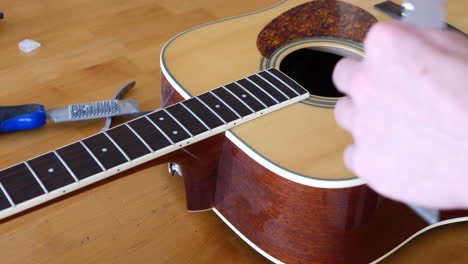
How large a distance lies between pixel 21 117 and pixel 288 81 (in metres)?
0.44

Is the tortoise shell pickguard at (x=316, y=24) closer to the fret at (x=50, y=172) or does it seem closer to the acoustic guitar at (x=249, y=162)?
the acoustic guitar at (x=249, y=162)

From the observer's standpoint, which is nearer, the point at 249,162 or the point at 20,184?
the point at 20,184

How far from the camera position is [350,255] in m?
0.67

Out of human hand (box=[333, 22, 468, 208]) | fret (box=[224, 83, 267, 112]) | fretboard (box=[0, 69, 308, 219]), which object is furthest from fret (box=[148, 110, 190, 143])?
human hand (box=[333, 22, 468, 208])

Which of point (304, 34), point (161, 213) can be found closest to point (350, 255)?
point (161, 213)

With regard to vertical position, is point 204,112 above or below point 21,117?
above

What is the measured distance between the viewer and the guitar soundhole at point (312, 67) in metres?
0.85

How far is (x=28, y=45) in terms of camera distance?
40.1 inches

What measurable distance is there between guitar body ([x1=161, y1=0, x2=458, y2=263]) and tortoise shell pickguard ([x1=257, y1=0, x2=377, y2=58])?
1.1 inches

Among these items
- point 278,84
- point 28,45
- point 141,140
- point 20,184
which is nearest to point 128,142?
point 141,140

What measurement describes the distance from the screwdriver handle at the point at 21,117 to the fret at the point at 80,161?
0.29 m

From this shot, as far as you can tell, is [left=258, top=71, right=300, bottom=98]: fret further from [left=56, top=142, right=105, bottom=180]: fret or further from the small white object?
the small white object

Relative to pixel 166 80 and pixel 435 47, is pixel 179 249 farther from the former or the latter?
pixel 435 47

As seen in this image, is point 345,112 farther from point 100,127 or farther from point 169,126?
point 100,127
